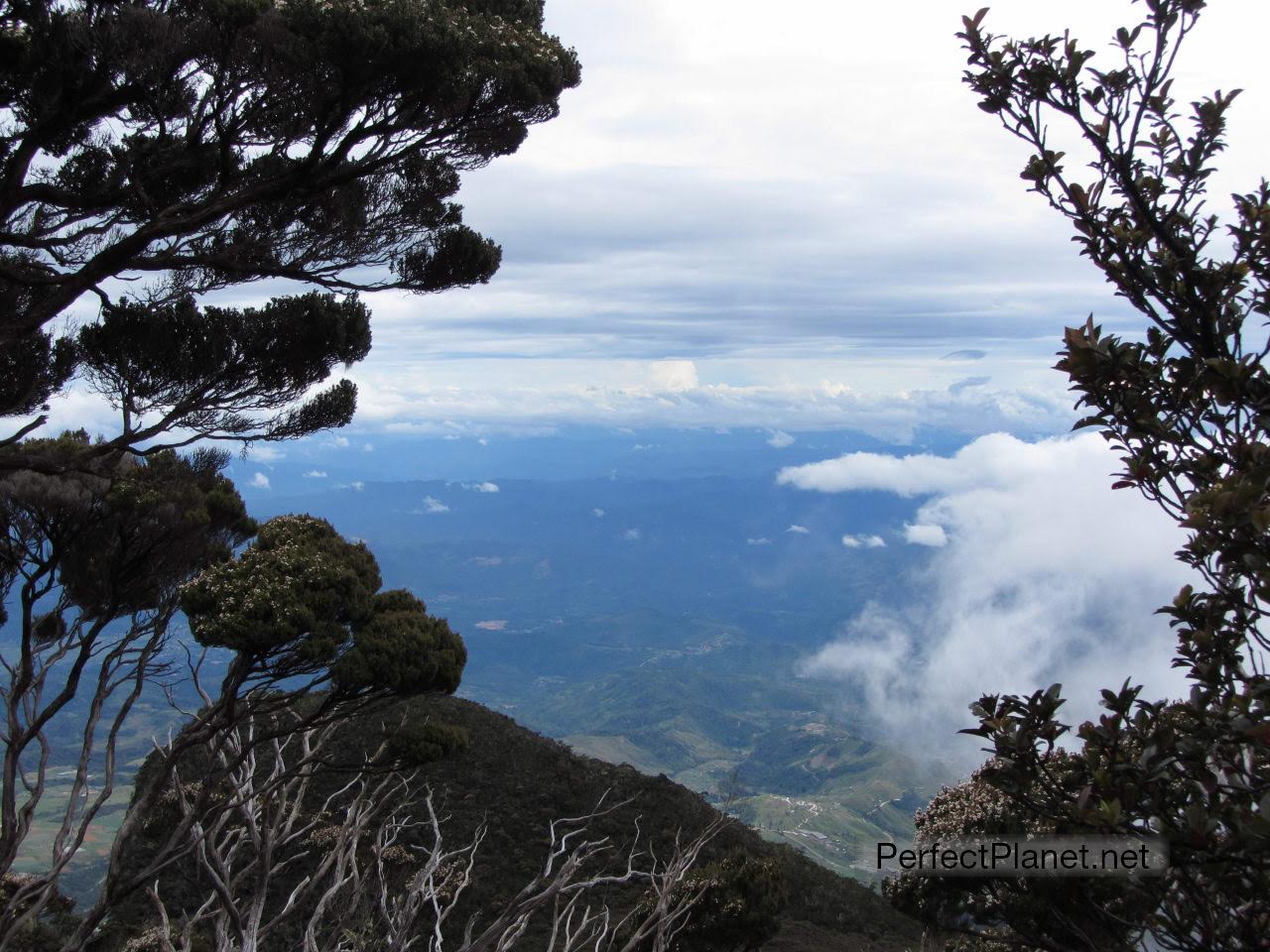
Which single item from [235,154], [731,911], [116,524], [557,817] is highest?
[235,154]

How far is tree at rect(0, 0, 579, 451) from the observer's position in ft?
21.6

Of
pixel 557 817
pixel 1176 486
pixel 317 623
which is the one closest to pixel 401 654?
pixel 317 623

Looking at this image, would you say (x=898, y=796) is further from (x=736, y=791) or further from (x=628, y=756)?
(x=736, y=791)

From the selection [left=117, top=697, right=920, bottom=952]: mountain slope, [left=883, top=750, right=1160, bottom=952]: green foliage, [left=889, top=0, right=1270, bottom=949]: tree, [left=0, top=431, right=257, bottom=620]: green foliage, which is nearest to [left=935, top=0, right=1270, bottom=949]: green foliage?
[left=889, top=0, right=1270, bottom=949]: tree

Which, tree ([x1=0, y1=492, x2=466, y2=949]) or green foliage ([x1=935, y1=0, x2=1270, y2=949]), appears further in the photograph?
tree ([x1=0, y1=492, x2=466, y2=949])

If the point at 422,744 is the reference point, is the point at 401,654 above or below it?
above

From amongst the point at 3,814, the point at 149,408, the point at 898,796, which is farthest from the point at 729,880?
the point at 898,796

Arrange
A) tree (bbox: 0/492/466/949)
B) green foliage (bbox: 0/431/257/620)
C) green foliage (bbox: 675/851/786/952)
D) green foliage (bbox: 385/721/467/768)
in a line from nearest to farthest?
tree (bbox: 0/492/466/949)
green foliage (bbox: 385/721/467/768)
green foliage (bbox: 0/431/257/620)
green foliage (bbox: 675/851/786/952)

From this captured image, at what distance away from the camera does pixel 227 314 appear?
8.34 m

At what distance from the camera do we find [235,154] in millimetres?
7770

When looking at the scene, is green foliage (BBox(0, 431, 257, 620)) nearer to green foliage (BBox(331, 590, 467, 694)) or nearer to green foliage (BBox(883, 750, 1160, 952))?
green foliage (BBox(331, 590, 467, 694))

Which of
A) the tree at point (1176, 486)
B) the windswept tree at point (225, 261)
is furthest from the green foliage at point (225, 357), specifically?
the tree at point (1176, 486)

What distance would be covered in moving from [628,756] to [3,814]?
181 meters

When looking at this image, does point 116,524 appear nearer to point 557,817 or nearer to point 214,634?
point 214,634
